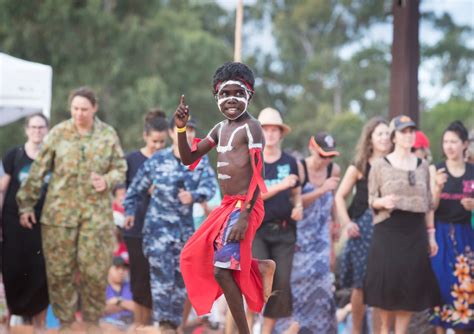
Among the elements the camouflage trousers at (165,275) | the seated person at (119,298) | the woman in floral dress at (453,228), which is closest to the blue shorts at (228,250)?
the camouflage trousers at (165,275)

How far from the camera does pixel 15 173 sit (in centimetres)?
753

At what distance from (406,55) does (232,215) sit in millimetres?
4794

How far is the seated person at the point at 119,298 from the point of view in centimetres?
868

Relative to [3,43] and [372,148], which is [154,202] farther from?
[3,43]

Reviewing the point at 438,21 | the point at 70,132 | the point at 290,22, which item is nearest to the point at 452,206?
the point at 70,132

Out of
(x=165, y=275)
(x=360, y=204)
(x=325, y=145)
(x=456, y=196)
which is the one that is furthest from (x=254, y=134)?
(x=456, y=196)

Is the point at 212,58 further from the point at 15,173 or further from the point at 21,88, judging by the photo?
the point at 15,173

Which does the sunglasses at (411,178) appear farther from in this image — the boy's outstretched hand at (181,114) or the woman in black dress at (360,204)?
the boy's outstretched hand at (181,114)

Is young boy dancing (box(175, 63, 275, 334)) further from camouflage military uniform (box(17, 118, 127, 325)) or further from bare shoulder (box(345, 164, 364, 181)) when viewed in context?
bare shoulder (box(345, 164, 364, 181))

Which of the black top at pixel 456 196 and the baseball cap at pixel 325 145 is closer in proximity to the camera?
the baseball cap at pixel 325 145

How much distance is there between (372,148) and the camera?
7.57 meters

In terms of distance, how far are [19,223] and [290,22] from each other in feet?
99.8

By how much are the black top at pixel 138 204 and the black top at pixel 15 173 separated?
89 centimetres

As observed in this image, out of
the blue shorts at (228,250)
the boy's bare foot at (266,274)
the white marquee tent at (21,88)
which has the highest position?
the white marquee tent at (21,88)
